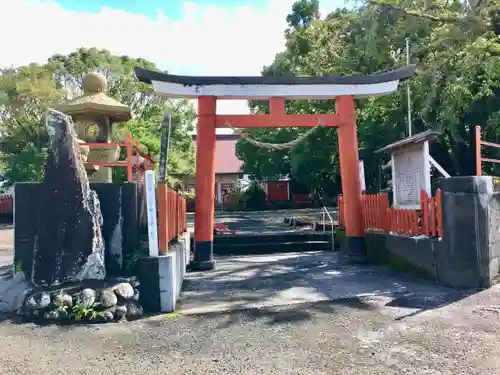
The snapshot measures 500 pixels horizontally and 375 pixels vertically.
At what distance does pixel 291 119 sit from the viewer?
11.0m

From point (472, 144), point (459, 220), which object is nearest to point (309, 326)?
point (459, 220)

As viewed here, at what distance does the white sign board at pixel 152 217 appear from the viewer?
21.8 feet

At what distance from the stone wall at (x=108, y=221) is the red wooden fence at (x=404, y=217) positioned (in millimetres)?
4617

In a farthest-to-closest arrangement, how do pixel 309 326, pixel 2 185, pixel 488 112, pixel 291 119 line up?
1. pixel 2 185
2. pixel 488 112
3. pixel 291 119
4. pixel 309 326

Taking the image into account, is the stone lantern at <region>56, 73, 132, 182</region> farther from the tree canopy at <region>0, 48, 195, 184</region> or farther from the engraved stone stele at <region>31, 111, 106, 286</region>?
the tree canopy at <region>0, 48, 195, 184</region>

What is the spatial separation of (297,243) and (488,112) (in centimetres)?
687

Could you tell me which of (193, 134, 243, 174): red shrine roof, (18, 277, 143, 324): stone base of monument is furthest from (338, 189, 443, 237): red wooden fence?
(193, 134, 243, 174): red shrine roof

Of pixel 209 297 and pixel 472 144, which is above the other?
pixel 472 144

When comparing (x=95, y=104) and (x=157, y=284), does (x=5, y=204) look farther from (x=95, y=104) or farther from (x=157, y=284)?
(x=157, y=284)

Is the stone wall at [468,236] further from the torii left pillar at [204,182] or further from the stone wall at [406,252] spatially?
the torii left pillar at [204,182]

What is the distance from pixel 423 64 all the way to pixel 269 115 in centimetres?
691

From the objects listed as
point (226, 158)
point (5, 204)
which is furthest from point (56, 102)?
point (226, 158)

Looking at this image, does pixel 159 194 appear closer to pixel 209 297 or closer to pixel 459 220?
pixel 209 297

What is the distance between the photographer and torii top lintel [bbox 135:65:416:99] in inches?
402
